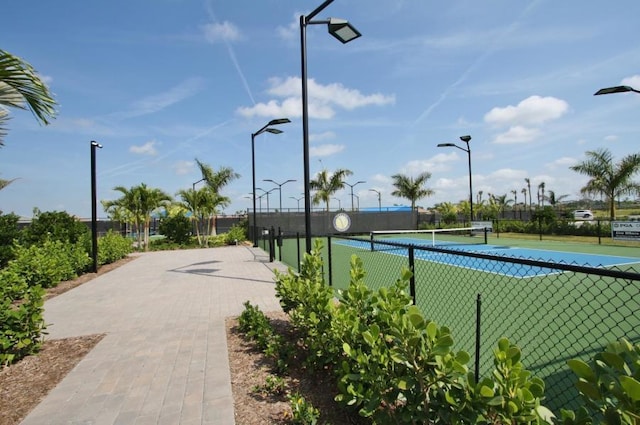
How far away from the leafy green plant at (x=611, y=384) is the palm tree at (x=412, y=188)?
38.6 m

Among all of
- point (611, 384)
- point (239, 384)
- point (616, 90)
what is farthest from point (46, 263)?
point (616, 90)

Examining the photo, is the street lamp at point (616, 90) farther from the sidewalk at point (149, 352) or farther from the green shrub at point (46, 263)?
the green shrub at point (46, 263)

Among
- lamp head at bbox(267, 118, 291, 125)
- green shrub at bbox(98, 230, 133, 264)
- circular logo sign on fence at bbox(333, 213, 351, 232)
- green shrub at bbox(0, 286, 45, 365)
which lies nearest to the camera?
green shrub at bbox(0, 286, 45, 365)

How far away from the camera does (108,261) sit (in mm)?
15461

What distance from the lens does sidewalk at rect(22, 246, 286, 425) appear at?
10.9ft

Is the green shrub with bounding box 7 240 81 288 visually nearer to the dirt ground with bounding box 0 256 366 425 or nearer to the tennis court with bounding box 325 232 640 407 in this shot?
the dirt ground with bounding box 0 256 366 425

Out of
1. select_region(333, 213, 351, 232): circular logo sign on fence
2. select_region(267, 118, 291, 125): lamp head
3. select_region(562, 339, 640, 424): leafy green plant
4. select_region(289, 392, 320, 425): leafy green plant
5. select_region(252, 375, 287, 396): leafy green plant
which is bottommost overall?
select_region(252, 375, 287, 396): leafy green plant

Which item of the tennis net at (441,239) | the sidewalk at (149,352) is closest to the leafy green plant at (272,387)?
the sidewalk at (149,352)

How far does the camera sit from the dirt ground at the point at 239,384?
125 inches

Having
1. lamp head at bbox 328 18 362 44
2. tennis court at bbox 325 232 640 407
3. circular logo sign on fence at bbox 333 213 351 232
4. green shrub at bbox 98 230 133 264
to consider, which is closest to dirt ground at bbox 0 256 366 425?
tennis court at bbox 325 232 640 407

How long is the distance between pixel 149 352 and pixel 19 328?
1.69m

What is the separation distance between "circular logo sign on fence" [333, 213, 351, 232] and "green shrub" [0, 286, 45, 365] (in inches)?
983

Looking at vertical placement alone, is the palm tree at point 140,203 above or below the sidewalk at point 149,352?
above

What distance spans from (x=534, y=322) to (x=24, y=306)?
7255 millimetres
